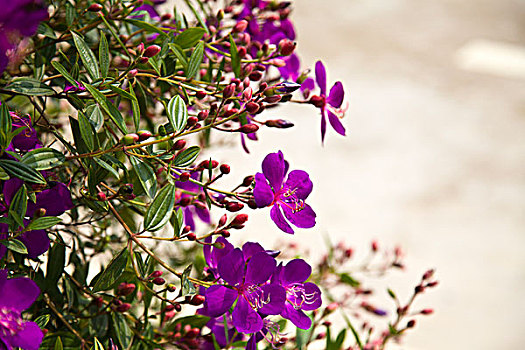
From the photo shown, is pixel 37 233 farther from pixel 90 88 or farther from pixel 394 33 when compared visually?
pixel 394 33

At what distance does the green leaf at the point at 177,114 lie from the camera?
1.36ft

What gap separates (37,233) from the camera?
1.35ft

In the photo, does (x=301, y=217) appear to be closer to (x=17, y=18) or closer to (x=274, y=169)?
(x=274, y=169)

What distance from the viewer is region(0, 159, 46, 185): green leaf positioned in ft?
1.18

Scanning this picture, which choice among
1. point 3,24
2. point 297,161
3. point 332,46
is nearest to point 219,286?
point 3,24

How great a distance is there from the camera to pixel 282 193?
1.50 feet

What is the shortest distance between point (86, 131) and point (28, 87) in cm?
6

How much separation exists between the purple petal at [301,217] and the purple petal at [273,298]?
0.05 m

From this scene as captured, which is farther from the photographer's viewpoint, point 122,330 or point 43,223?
point 122,330

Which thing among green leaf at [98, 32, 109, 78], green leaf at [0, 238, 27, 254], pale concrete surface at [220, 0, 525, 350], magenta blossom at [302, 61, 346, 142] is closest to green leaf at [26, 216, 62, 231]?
green leaf at [0, 238, 27, 254]

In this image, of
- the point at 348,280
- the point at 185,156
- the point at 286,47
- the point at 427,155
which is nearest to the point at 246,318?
the point at 185,156

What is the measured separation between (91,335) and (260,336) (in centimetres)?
15

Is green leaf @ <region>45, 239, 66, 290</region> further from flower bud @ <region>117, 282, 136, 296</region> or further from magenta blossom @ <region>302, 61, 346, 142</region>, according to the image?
magenta blossom @ <region>302, 61, 346, 142</region>

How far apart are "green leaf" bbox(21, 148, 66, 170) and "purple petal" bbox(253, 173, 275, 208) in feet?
0.43
